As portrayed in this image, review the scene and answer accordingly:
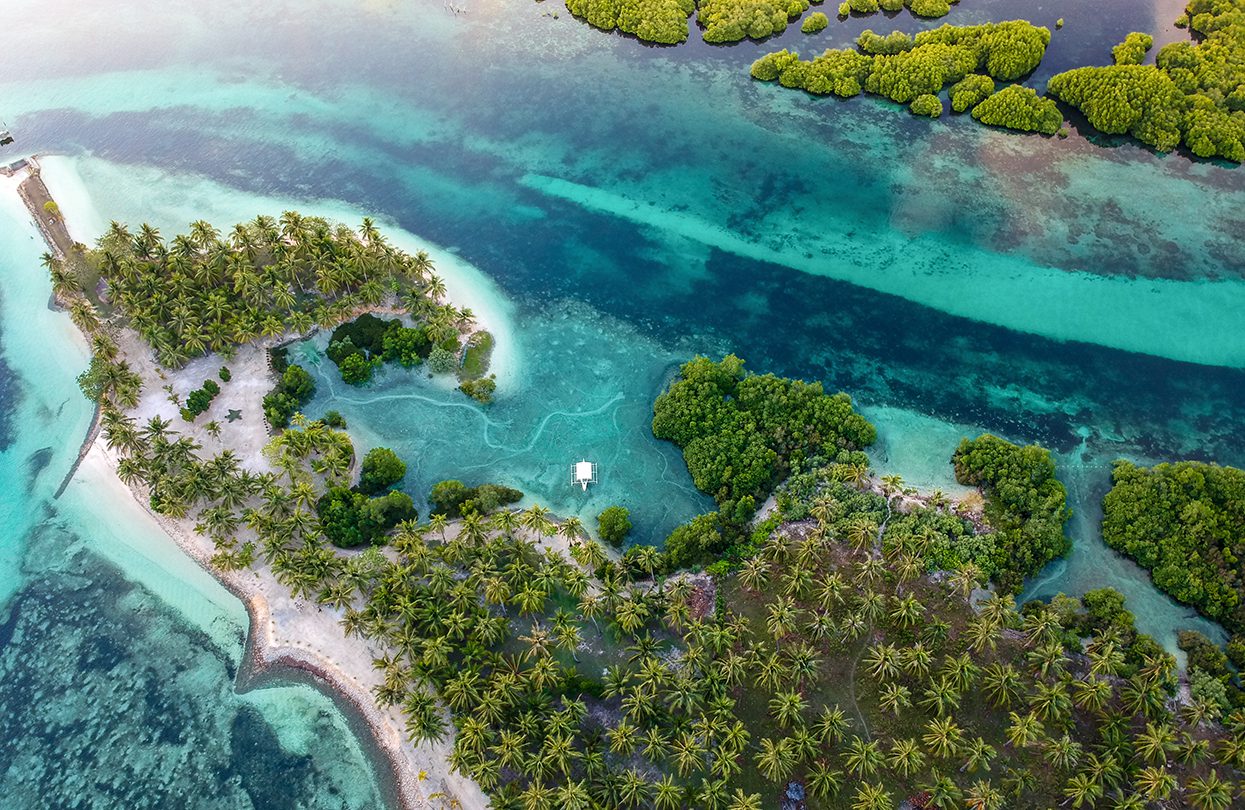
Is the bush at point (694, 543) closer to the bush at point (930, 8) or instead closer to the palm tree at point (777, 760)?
the palm tree at point (777, 760)

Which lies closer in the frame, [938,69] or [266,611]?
[266,611]

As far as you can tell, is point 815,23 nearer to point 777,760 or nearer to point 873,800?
point 777,760

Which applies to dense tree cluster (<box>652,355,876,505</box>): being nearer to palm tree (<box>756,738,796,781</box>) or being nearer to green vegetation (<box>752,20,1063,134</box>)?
palm tree (<box>756,738,796,781</box>)

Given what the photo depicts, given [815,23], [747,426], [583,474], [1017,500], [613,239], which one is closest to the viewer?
[1017,500]

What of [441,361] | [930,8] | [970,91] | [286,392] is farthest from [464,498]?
[930,8]

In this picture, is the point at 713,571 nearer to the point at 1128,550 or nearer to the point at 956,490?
the point at 956,490

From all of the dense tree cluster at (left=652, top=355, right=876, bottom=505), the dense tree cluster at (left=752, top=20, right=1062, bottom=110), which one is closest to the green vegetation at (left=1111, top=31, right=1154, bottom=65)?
the dense tree cluster at (left=752, top=20, right=1062, bottom=110)

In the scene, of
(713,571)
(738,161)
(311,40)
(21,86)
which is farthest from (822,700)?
(21,86)
